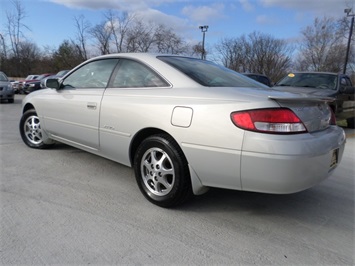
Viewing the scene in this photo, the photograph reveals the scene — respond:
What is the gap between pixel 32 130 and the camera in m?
4.89

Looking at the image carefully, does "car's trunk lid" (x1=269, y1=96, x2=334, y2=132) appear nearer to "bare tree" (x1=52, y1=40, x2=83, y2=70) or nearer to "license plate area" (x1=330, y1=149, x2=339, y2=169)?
"license plate area" (x1=330, y1=149, x2=339, y2=169)

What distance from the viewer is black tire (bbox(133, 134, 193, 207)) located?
280 centimetres

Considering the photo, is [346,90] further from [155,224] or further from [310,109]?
[155,224]

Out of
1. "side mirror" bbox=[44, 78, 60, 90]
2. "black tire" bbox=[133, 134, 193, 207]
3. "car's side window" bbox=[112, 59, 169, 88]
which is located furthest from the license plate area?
"side mirror" bbox=[44, 78, 60, 90]

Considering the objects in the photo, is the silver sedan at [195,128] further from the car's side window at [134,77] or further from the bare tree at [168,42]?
the bare tree at [168,42]

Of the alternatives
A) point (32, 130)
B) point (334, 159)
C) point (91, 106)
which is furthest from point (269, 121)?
point (32, 130)

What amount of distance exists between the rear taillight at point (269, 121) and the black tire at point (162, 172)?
67 centimetres

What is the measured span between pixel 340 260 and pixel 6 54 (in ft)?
159

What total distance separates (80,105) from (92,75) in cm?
44

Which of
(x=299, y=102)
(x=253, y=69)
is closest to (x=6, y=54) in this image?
(x=253, y=69)

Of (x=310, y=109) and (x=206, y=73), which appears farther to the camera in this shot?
(x=206, y=73)

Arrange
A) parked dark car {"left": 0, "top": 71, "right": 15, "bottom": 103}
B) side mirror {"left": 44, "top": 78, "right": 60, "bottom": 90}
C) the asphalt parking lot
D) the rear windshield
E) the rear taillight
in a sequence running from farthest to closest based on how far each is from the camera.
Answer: parked dark car {"left": 0, "top": 71, "right": 15, "bottom": 103}
side mirror {"left": 44, "top": 78, "right": 60, "bottom": 90}
the rear windshield
the rear taillight
the asphalt parking lot

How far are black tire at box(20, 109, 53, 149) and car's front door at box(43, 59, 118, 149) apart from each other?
0.45 m

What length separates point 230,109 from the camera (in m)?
2.50
